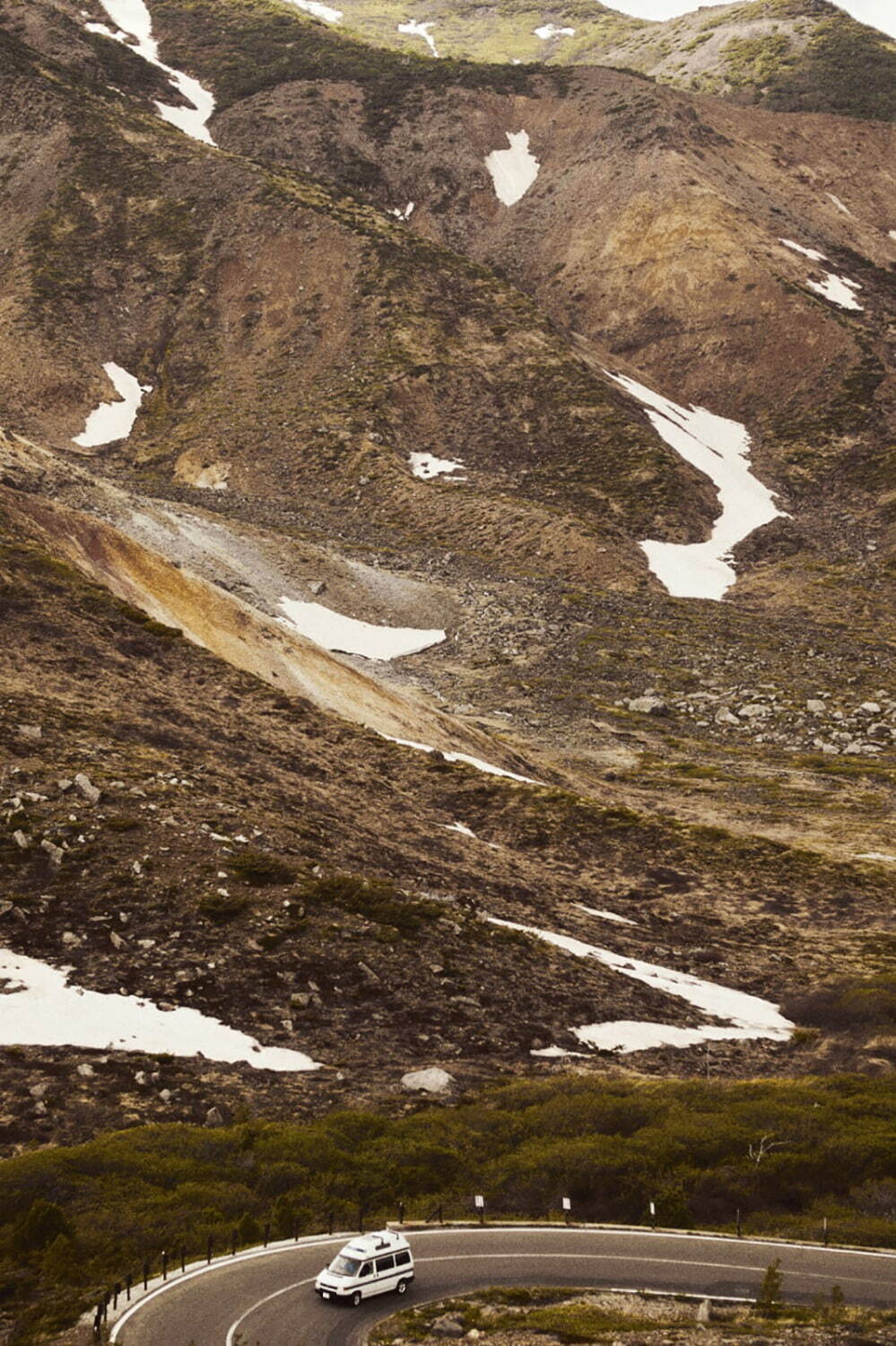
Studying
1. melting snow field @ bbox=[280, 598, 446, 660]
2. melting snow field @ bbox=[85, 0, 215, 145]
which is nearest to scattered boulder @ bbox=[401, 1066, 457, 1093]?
melting snow field @ bbox=[280, 598, 446, 660]

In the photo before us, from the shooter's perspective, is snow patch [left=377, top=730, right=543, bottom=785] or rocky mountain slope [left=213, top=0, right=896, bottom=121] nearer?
snow patch [left=377, top=730, right=543, bottom=785]

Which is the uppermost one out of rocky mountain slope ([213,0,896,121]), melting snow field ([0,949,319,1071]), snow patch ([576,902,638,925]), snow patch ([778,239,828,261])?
rocky mountain slope ([213,0,896,121])

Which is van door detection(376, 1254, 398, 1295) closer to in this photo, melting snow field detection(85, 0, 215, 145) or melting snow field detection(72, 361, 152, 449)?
melting snow field detection(72, 361, 152, 449)

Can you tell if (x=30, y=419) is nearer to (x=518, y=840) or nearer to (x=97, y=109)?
(x=97, y=109)

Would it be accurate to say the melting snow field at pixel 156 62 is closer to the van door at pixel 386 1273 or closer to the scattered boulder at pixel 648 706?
the scattered boulder at pixel 648 706

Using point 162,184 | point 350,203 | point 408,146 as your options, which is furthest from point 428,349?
point 408,146
